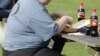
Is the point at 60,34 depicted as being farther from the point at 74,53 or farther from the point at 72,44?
the point at 72,44

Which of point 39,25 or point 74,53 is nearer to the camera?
point 39,25

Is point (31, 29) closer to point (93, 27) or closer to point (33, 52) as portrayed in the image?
point (33, 52)

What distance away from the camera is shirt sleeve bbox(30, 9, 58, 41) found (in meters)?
4.77

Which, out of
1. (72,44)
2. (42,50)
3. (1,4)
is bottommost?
(72,44)

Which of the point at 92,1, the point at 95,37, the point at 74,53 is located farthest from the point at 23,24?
the point at 92,1

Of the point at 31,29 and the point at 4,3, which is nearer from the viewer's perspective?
the point at 31,29

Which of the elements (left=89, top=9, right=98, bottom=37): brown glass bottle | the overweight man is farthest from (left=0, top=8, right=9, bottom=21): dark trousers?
(left=89, top=9, right=98, bottom=37): brown glass bottle

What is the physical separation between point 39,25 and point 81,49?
3979mm

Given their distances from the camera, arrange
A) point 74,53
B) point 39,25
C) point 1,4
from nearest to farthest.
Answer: point 39,25
point 74,53
point 1,4

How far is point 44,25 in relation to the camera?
477 centimetres

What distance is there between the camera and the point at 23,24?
4.94 m

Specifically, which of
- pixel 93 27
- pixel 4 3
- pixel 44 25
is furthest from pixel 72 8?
pixel 44 25

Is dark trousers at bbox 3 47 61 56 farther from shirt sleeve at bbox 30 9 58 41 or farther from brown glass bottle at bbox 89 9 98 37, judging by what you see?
brown glass bottle at bbox 89 9 98 37

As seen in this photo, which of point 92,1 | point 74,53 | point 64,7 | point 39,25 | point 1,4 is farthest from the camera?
point 92,1
